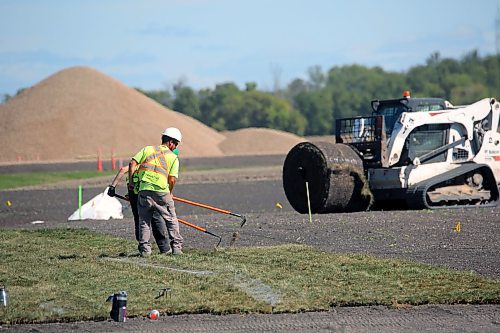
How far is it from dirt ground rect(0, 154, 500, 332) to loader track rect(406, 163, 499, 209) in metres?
0.59

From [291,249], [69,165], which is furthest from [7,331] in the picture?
[69,165]

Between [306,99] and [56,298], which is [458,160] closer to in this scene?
[56,298]

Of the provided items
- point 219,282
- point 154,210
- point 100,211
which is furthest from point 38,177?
point 219,282

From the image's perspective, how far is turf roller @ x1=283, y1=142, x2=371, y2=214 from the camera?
21.3 meters

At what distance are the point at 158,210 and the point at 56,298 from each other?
12.3ft

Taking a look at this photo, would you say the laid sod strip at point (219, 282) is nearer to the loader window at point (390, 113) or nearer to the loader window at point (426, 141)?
the loader window at point (426, 141)

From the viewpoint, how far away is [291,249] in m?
15.3

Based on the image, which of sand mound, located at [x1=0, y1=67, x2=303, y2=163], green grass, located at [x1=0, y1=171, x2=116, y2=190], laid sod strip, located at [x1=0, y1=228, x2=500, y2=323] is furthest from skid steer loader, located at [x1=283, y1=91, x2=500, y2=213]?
sand mound, located at [x1=0, y1=67, x2=303, y2=163]

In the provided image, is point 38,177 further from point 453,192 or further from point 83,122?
point 83,122

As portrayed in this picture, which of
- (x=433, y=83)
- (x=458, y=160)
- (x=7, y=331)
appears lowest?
(x=7, y=331)

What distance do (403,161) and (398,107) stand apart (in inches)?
55.1

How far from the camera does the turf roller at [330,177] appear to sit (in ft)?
69.8

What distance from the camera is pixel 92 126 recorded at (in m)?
71.7

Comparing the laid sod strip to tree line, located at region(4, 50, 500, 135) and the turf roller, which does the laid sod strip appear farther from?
tree line, located at region(4, 50, 500, 135)
